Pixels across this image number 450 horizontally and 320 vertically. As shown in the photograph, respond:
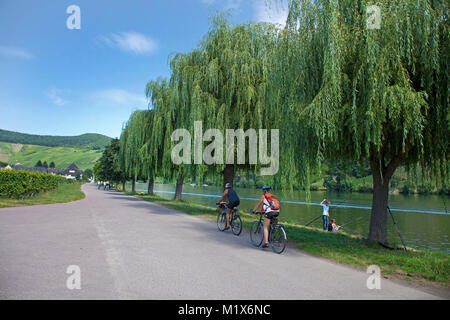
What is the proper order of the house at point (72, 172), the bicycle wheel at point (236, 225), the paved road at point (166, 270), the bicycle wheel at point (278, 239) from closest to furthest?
the paved road at point (166, 270)
the bicycle wheel at point (278, 239)
the bicycle wheel at point (236, 225)
the house at point (72, 172)

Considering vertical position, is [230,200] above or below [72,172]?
above

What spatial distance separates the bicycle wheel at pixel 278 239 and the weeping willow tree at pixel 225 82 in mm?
6757

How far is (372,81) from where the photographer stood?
22.5 ft

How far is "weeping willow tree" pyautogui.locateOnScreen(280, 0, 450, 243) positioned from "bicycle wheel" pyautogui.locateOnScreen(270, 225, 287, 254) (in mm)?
2004

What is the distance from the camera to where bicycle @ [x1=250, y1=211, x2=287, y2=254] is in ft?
24.0

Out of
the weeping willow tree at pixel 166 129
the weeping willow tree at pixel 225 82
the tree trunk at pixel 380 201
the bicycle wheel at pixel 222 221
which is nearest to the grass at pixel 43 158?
the weeping willow tree at pixel 166 129

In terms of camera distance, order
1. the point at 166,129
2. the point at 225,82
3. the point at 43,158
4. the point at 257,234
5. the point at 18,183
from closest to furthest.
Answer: the point at 257,234 → the point at 225,82 → the point at 166,129 → the point at 18,183 → the point at 43,158

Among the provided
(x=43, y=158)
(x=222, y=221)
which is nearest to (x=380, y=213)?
(x=222, y=221)

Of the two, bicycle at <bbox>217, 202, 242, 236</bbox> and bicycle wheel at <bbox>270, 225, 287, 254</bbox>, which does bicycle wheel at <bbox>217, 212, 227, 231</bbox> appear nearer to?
bicycle at <bbox>217, 202, 242, 236</bbox>

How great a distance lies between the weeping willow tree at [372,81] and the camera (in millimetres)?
6879

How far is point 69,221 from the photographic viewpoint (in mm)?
11492

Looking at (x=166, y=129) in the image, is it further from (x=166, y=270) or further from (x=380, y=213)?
(x=166, y=270)

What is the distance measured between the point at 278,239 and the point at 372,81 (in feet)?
13.5

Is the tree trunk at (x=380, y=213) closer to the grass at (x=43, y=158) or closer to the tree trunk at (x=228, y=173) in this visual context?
the tree trunk at (x=228, y=173)
